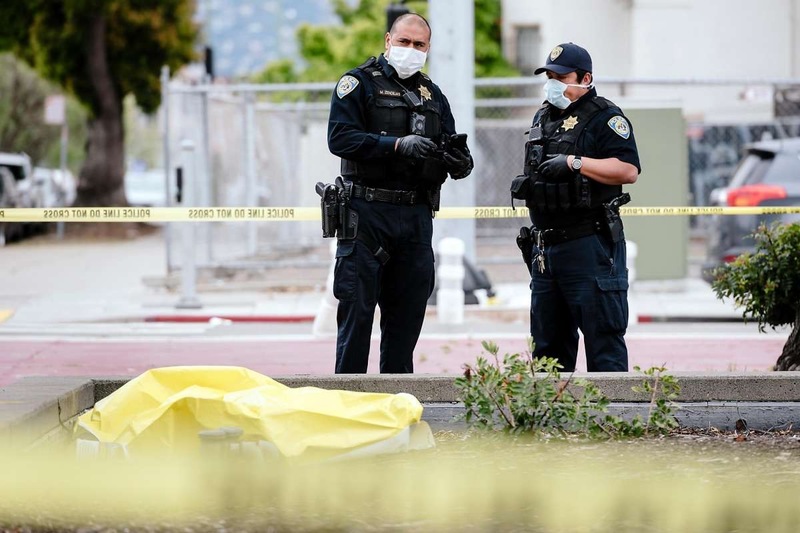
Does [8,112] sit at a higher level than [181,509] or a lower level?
higher

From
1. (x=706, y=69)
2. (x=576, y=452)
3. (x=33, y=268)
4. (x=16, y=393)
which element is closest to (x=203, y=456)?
(x=16, y=393)

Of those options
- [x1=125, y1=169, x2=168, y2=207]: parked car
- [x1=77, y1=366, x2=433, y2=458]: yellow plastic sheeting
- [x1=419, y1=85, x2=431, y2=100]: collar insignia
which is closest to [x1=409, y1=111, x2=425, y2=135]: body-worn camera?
[x1=419, y1=85, x2=431, y2=100]: collar insignia

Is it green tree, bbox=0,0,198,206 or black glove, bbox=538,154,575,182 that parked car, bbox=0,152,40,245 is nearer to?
green tree, bbox=0,0,198,206

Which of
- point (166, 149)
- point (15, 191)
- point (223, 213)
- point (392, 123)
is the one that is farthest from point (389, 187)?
point (15, 191)

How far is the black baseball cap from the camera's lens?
619 cm

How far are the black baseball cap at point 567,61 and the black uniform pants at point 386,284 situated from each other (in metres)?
0.84

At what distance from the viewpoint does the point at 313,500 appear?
4.63 meters

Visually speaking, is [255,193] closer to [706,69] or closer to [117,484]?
[117,484]

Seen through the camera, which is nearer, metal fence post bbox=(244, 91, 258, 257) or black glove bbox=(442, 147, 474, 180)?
black glove bbox=(442, 147, 474, 180)

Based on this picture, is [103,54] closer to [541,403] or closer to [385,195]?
[385,195]

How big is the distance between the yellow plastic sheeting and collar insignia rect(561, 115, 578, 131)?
5.48 feet

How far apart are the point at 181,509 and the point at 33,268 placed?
56.9 ft

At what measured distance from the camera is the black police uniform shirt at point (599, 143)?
6172 millimetres

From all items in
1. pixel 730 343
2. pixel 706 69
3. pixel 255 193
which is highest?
pixel 706 69
